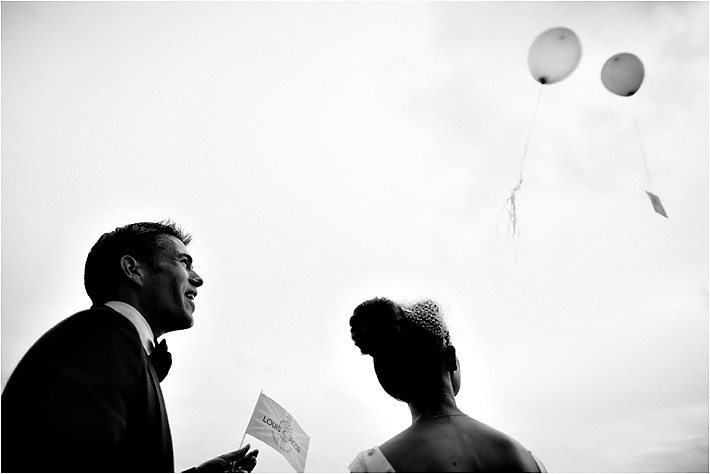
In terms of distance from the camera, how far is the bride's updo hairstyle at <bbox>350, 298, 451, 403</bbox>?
101 inches

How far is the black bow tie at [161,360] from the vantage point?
9.76 feet

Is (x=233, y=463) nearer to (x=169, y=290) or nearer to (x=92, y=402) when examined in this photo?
(x=169, y=290)

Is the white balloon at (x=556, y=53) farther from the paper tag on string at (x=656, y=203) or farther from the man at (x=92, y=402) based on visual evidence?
the man at (x=92, y=402)

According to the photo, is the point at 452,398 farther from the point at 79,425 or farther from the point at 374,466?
the point at 79,425

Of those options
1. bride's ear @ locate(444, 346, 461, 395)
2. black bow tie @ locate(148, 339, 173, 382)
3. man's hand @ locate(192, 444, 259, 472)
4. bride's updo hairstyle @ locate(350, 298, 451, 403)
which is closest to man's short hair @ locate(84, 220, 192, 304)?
black bow tie @ locate(148, 339, 173, 382)

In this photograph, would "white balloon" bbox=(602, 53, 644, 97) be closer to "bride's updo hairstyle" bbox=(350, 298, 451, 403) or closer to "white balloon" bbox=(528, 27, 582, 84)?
"white balloon" bbox=(528, 27, 582, 84)

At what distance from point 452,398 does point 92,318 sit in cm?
172

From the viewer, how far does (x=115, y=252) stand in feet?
10.9

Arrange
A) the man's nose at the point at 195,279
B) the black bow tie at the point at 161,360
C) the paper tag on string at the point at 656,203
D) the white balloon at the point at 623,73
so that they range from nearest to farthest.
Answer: the black bow tie at the point at 161,360 → the man's nose at the point at 195,279 → the paper tag on string at the point at 656,203 → the white balloon at the point at 623,73

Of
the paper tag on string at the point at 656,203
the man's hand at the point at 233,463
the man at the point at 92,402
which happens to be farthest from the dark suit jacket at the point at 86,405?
the paper tag on string at the point at 656,203

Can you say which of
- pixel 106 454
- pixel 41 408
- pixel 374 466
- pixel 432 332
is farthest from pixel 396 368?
pixel 41 408

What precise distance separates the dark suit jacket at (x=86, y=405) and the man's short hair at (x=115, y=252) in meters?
0.92

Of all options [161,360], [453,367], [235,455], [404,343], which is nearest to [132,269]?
[161,360]

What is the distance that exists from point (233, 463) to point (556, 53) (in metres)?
5.21
